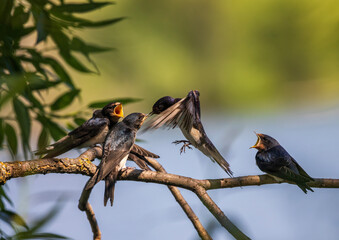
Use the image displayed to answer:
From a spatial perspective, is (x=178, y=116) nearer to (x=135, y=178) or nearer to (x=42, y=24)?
(x=135, y=178)

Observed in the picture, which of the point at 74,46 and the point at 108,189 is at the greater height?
the point at 74,46

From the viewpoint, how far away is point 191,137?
1136mm

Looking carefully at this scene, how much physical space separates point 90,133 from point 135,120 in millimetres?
115

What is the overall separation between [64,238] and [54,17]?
1.36 feet

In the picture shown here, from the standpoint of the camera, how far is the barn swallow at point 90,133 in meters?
0.88

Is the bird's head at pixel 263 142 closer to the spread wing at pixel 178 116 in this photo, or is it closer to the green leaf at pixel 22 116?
the spread wing at pixel 178 116

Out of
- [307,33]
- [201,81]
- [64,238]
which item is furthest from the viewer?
[201,81]

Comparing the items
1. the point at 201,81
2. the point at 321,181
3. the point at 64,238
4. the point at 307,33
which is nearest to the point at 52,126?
the point at 64,238

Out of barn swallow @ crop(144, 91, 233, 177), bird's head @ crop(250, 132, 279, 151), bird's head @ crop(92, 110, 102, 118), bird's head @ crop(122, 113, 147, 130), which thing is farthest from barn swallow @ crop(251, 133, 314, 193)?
bird's head @ crop(92, 110, 102, 118)

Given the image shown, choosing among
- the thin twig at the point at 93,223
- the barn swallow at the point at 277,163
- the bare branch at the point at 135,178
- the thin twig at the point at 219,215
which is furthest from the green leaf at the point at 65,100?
the barn swallow at the point at 277,163

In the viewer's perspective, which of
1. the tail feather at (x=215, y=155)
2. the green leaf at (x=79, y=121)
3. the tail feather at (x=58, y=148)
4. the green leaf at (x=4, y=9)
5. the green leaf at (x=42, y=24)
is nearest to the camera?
the green leaf at (x=4, y=9)

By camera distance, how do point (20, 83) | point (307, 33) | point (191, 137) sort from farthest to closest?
point (307, 33)
point (191, 137)
point (20, 83)

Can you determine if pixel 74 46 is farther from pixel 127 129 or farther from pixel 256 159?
pixel 256 159

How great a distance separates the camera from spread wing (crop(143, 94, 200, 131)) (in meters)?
0.88
